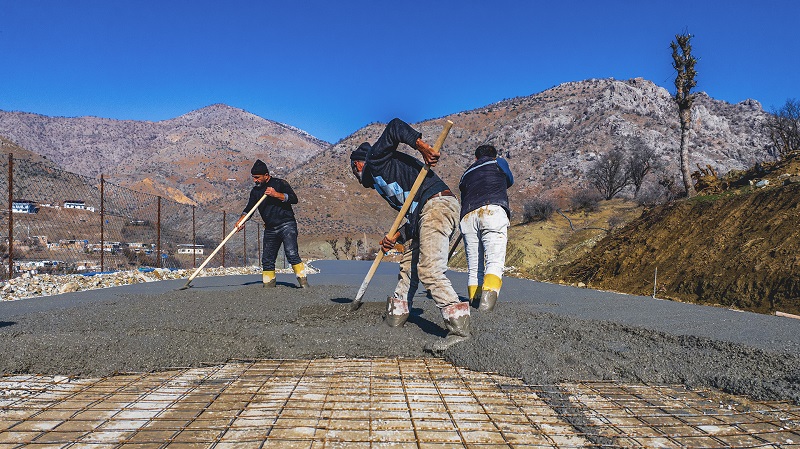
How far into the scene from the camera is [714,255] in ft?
28.6

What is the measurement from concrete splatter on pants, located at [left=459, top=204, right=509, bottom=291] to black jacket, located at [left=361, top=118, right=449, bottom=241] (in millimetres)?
A: 1390

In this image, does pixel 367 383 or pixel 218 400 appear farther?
pixel 367 383

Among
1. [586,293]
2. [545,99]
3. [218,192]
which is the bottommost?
[586,293]

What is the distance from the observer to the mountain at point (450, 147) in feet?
188

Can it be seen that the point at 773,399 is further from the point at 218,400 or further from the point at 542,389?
the point at 218,400

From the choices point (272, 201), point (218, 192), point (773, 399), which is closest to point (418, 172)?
point (773, 399)

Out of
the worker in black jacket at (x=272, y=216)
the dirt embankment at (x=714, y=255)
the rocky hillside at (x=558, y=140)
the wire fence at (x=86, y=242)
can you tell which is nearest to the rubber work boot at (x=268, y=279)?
the worker in black jacket at (x=272, y=216)

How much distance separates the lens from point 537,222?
74.9 ft

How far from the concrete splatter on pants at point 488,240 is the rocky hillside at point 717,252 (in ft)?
12.7

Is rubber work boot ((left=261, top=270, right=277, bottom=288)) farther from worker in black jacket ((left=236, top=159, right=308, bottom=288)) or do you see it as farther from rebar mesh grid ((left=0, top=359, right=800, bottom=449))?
rebar mesh grid ((left=0, top=359, right=800, bottom=449))

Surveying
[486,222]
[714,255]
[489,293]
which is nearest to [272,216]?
[486,222]

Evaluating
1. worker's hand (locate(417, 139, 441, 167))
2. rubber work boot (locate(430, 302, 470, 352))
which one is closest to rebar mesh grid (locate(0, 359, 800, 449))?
rubber work boot (locate(430, 302, 470, 352))

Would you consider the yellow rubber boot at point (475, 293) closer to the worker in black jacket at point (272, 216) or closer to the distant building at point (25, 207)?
the worker in black jacket at point (272, 216)

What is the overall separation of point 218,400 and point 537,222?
21489 mm
